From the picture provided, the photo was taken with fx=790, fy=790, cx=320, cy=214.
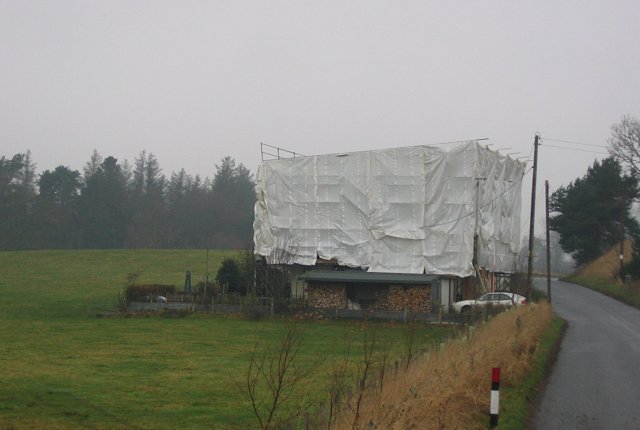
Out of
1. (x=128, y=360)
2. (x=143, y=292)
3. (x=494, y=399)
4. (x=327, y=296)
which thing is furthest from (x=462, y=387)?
(x=143, y=292)

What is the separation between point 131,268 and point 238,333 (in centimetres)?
4436

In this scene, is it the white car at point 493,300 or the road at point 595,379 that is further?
the white car at point 493,300

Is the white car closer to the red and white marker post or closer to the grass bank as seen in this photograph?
the grass bank

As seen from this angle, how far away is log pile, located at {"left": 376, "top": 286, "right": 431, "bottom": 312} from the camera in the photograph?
44000 millimetres

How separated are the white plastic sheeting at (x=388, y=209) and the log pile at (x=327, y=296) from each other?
3294 mm

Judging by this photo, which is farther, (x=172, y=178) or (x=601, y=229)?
(x=172, y=178)

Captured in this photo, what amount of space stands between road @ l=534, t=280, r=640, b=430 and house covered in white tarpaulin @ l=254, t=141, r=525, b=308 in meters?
9.58

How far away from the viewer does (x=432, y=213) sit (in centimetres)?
Answer: 4716

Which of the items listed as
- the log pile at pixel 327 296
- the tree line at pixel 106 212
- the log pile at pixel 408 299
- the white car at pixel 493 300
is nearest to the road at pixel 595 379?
the white car at pixel 493 300

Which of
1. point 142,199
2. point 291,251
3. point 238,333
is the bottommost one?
point 238,333

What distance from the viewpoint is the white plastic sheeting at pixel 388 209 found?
153 ft

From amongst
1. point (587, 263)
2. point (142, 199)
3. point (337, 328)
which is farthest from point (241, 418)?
point (142, 199)

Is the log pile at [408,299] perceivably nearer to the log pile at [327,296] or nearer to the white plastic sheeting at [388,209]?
the log pile at [327,296]

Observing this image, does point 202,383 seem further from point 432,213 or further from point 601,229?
point 601,229
